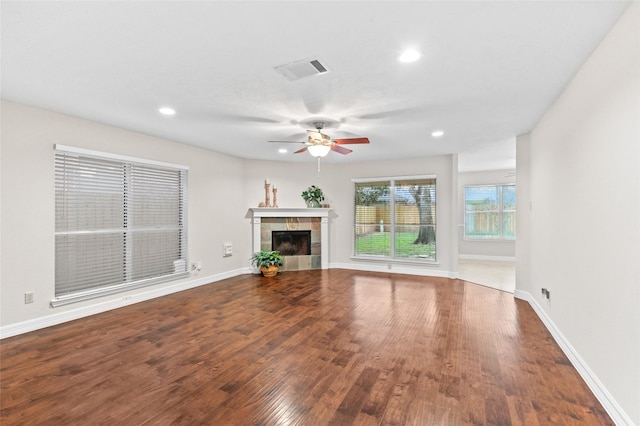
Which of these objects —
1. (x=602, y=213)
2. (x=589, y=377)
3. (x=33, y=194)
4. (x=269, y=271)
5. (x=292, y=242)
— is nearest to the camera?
(x=602, y=213)

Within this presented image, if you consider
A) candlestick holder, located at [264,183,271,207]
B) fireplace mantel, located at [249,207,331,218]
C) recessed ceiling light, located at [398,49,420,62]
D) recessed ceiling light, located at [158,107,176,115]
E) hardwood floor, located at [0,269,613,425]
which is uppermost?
recessed ceiling light, located at [158,107,176,115]

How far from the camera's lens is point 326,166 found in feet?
24.0

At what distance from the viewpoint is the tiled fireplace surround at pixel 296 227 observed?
6.76 meters

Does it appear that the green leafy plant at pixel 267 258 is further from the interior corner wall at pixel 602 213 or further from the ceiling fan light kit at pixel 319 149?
the interior corner wall at pixel 602 213

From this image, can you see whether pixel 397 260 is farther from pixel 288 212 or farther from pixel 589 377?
pixel 589 377

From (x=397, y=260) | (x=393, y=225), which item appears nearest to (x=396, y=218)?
(x=393, y=225)

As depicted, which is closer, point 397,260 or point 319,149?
point 319,149

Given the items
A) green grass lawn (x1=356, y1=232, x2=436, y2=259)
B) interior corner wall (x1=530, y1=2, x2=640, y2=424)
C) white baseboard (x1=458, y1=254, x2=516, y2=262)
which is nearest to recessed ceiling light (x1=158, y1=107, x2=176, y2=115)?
interior corner wall (x1=530, y1=2, x2=640, y2=424)

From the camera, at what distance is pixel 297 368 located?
2.57 meters

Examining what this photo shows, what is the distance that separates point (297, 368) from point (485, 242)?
26.6 ft

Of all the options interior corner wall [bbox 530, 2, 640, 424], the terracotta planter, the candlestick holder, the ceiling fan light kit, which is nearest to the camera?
interior corner wall [bbox 530, 2, 640, 424]

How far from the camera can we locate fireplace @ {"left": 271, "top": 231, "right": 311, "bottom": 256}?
7027mm

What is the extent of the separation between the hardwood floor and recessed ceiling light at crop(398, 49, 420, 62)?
2567 mm

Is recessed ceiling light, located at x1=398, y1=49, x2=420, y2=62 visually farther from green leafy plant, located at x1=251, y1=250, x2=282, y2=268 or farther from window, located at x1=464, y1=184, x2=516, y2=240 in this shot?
window, located at x1=464, y1=184, x2=516, y2=240
